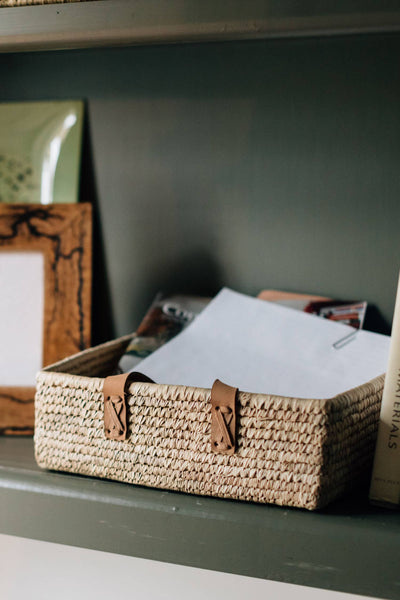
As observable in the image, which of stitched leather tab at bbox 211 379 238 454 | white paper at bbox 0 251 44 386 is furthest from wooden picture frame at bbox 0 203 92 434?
stitched leather tab at bbox 211 379 238 454

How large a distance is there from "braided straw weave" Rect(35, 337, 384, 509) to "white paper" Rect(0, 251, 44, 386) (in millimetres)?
235

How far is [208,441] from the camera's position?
22.0 inches

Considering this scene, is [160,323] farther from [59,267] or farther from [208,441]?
[208,441]

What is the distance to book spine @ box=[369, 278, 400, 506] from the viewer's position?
54cm

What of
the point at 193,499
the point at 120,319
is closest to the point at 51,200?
the point at 120,319

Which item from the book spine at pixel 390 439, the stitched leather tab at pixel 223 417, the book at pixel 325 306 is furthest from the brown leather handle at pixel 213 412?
the book at pixel 325 306

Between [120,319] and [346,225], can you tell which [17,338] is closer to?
[120,319]

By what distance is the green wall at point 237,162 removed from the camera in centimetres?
78

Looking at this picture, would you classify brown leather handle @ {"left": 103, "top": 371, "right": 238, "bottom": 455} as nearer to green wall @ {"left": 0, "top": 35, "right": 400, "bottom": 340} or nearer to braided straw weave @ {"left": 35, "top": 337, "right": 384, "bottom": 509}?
braided straw weave @ {"left": 35, "top": 337, "right": 384, "bottom": 509}

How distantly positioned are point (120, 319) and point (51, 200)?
0.69 ft

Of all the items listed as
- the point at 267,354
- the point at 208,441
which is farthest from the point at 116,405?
the point at 267,354

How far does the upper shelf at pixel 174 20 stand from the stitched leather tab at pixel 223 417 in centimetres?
33

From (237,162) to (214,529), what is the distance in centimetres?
51

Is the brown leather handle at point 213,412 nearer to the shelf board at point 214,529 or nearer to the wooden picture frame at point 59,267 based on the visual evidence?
the shelf board at point 214,529
